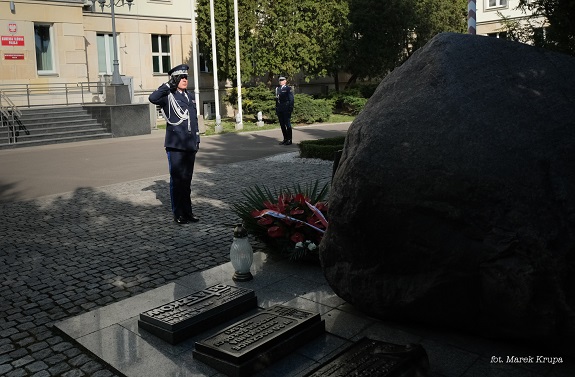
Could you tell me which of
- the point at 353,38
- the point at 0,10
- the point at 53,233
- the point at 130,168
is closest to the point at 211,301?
the point at 53,233

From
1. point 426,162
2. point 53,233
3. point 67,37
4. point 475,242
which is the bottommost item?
point 53,233

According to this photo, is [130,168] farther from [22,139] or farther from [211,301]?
[211,301]

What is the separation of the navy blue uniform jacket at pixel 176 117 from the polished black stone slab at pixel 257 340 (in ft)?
13.5

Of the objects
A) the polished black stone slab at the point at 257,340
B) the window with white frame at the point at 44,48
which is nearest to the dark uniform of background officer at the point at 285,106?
the window with white frame at the point at 44,48

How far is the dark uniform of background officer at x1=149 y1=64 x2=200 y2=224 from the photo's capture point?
798 centimetres

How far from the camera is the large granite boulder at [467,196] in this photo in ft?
11.4

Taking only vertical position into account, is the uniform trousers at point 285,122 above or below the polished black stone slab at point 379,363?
above

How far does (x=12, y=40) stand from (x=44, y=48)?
1747 mm

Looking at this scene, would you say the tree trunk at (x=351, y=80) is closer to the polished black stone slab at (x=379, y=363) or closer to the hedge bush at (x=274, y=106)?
the hedge bush at (x=274, y=106)

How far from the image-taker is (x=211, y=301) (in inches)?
182

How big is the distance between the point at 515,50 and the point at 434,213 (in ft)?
4.72

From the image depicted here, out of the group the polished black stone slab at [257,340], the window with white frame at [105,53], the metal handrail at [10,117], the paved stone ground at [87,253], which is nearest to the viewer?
the polished black stone slab at [257,340]

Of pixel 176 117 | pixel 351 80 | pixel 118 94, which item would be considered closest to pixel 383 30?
pixel 351 80

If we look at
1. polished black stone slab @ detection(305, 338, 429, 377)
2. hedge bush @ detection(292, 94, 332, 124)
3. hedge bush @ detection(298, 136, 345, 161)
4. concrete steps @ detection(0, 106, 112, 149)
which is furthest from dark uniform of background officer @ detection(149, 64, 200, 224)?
hedge bush @ detection(292, 94, 332, 124)
